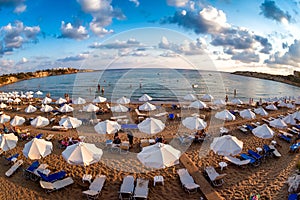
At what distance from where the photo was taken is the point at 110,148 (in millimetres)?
12875

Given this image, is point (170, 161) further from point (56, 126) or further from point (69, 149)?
point (56, 126)

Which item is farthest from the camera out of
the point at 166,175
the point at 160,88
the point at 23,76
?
the point at 23,76

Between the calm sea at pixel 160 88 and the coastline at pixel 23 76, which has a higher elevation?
the coastline at pixel 23 76

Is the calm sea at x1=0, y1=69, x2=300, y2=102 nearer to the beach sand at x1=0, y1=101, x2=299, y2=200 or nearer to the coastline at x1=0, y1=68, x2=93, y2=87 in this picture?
the coastline at x1=0, y1=68, x2=93, y2=87

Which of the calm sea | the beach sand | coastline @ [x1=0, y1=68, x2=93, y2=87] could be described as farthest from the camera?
coastline @ [x1=0, y1=68, x2=93, y2=87]

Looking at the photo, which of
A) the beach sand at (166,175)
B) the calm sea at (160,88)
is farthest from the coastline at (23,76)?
the beach sand at (166,175)

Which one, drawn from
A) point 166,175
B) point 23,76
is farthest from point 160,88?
point 23,76

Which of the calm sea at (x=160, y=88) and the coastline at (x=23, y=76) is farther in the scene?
the coastline at (x=23, y=76)

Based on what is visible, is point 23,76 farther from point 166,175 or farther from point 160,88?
point 166,175

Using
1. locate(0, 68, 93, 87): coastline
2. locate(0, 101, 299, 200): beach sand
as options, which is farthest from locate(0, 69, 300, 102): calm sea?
locate(0, 101, 299, 200): beach sand

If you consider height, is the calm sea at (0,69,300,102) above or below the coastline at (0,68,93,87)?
below

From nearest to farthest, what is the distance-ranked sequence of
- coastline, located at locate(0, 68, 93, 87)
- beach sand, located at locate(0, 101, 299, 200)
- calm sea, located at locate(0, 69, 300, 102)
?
beach sand, located at locate(0, 101, 299, 200) → calm sea, located at locate(0, 69, 300, 102) → coastline, located at locate(0, 68, 93, 87)

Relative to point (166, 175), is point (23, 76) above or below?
above

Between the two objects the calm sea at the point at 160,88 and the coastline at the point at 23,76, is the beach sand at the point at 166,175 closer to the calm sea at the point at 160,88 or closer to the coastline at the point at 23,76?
the calm sea at the point at 160,88
